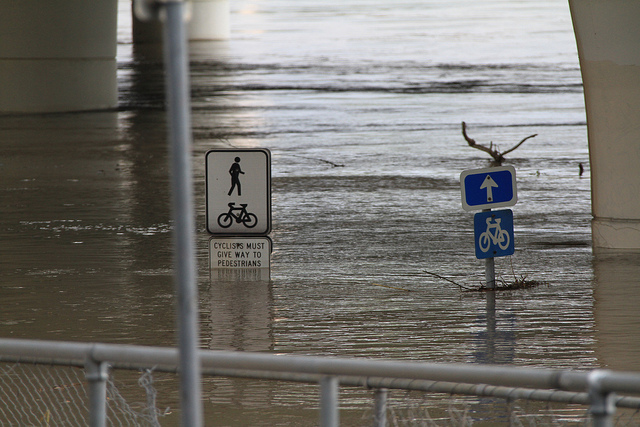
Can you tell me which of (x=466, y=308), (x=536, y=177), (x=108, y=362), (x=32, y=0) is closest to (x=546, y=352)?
(x=466, y=308)

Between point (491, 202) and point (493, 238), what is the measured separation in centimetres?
31

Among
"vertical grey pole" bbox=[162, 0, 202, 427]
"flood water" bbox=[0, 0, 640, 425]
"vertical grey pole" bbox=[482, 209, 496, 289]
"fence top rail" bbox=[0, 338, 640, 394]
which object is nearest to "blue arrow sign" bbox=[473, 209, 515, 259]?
"vertical grey pole" bbox=[482, 209, 496, 289]

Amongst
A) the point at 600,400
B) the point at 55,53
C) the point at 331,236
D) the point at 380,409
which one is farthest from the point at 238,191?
the point at 55,53

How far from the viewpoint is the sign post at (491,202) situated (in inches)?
393

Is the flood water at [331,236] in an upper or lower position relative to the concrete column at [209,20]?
lower

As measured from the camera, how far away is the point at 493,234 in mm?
10109

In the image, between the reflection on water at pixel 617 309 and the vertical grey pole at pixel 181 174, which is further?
the reflection on water at pixel 617 309

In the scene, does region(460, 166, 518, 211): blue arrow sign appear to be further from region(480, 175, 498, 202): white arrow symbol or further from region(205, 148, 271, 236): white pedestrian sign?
region(205, 148, 271, 236): white pedestrian sign

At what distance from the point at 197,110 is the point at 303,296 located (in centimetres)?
2049

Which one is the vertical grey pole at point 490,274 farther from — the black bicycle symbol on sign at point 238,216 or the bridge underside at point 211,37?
the bridge underside at point 211,37

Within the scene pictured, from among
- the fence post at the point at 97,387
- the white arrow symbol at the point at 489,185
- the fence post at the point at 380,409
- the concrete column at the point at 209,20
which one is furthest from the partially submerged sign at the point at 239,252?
the concrete column at the point at 209,20

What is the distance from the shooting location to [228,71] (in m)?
43.5

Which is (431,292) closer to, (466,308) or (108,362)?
(466,308)

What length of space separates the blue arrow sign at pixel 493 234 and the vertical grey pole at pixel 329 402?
6.24m
